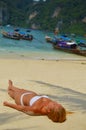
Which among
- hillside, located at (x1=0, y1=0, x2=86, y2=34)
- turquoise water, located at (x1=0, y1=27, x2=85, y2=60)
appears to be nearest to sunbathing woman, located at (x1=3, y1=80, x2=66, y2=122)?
turquoise water, located at (x1=0, y1=27, x2=85, y2=60)

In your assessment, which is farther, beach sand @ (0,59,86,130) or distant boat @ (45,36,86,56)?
distant boat @ (45,36,86,56)

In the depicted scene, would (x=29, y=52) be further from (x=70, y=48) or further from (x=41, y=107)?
(x=41, y=107)

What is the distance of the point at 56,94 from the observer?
8.89 meters

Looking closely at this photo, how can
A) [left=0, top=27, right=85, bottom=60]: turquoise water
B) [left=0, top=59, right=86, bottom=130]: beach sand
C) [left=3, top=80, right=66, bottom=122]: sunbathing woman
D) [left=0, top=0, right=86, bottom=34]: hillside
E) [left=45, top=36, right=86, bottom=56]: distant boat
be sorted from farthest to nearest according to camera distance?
[left=0, top=0, right=86, bottom=34]: hillside < [left=45, top=36, right=86, bottom=56]: distant boat < [left=0, top=27, right=85, bottom=60]: turquoise water < [left=0, top=59, right=86, bottom=130]: beach sand < [left=3, top=80, right=66, bottom=122]: sunbathing woman

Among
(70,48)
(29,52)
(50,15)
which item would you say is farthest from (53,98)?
(50,15)

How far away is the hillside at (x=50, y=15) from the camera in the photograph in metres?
127

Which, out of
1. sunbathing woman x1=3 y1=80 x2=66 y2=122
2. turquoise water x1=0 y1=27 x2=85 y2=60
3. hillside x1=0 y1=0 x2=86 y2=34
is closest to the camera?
sunbathing woman x1=3 y1=80 x2=66 y2=122

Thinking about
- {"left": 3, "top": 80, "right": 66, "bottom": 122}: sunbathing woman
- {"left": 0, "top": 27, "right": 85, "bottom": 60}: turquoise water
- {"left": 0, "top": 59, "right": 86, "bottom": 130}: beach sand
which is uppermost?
{"left": 3, "top": 80, "right": 66, "bottom": 122}: sunbathing woman

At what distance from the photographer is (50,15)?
141625 millimetres

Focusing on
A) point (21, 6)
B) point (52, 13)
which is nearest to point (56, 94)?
point (52, 13)

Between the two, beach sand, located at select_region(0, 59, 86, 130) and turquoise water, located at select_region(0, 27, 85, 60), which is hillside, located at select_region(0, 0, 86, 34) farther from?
beach sand, located at select_region(0, 59, 86, 130)

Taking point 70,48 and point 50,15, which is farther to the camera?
point 50,15

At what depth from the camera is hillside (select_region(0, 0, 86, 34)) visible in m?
127

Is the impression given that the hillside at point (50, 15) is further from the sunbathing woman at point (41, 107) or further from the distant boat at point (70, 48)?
the sunbathing woman at point (41, 107)
